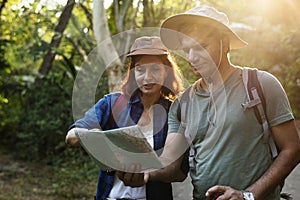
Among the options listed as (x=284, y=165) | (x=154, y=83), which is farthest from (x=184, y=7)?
(x=284, y=165)

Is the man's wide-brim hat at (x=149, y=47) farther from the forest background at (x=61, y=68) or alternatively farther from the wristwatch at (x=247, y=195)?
the forest background at (x=61, y=68)

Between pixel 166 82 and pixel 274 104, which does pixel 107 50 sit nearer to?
pixel 166 82

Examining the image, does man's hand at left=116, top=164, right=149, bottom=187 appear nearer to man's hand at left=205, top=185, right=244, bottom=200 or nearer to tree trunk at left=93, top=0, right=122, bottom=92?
man's hand at left=205, top=185, right=244, bottom=200

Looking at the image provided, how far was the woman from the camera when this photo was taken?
8.36 feet

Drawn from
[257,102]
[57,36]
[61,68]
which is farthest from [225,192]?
[61,68]

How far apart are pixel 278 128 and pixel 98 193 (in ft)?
3.51

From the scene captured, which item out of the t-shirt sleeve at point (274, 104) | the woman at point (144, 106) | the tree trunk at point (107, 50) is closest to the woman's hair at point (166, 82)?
the woman at point (144, 106)

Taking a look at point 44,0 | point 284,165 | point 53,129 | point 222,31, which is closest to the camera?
point 284,165

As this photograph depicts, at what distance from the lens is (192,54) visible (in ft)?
7.12

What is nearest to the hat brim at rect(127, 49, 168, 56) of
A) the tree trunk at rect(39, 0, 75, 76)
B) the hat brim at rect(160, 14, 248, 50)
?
the hat brim at rect(160, 14, 248, 50)

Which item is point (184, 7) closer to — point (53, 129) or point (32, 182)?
point (53, 129)

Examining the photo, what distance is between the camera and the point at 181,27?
2.35 metres

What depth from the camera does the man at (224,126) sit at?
6.70 ft

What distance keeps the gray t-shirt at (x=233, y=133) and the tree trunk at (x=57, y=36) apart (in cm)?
671
